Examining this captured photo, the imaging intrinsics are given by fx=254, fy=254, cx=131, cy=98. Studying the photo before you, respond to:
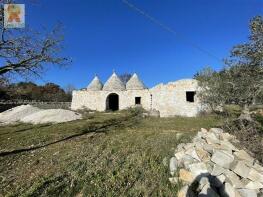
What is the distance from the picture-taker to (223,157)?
6820 millimetres

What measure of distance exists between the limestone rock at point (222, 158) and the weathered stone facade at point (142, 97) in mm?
20272

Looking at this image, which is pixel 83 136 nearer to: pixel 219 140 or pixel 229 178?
pixel 219 140

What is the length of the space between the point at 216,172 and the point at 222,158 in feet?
1.84

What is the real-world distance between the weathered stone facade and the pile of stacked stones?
19700mm

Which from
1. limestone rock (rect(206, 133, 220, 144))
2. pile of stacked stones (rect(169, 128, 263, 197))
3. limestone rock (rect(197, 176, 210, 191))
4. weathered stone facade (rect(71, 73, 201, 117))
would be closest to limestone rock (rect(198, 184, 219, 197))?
pile of stacked stones (rect(169, 128, 263, 197))

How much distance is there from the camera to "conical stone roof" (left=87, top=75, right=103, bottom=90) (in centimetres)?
3522

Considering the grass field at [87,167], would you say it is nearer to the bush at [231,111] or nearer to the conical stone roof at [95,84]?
the bush at [231,111]

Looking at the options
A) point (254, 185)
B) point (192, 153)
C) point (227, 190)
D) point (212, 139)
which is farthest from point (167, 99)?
point (227, 190)

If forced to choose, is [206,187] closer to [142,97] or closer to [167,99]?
[167,99]

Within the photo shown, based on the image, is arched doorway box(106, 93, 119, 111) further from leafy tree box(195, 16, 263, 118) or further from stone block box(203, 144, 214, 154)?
stone block box(203, 144, 214, 154)

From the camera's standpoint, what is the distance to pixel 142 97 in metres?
30.8

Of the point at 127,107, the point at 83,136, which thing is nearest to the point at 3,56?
the point at 83,136

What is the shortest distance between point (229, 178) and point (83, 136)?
788cm

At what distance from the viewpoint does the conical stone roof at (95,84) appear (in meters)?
35.2
